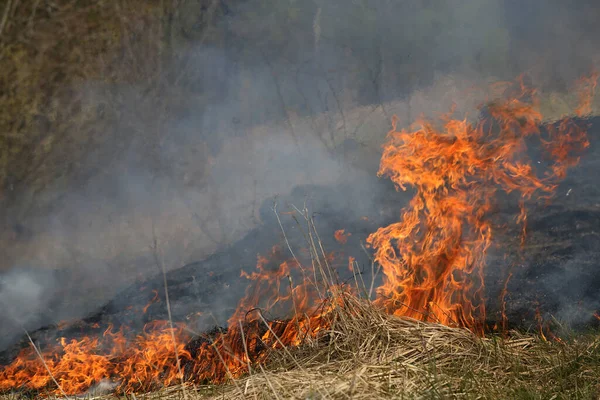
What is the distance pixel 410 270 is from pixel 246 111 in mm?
3294

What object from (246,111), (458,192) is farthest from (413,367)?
(246,111)

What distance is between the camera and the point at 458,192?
5.32 meters

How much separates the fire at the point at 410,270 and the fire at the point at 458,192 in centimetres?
1

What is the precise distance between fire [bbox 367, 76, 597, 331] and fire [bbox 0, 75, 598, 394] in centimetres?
1

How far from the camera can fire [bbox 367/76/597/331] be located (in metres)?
4.58

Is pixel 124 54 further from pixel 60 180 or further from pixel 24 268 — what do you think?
pixel 24 268

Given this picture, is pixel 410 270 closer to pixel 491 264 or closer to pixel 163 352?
pixel 491 264

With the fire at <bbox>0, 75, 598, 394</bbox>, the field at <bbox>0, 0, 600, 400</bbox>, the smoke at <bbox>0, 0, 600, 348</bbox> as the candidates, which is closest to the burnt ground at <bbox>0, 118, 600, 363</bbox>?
the fire at <bbox>0, 75, 598, 394</bbox>

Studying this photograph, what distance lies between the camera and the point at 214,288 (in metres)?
5.33

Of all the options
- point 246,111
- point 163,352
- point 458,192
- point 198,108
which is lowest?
point 163,352

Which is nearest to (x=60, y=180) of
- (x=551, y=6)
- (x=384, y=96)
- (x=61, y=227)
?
(x=61, y=227)

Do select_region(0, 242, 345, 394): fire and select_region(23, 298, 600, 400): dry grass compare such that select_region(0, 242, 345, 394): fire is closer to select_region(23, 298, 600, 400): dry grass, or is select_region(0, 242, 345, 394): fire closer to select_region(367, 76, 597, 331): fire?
select_region(23, 298, 600, 400): dry grass

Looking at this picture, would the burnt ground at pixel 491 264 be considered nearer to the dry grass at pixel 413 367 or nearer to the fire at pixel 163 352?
the fire at pixel 163 352

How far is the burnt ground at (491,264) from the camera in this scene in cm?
456
